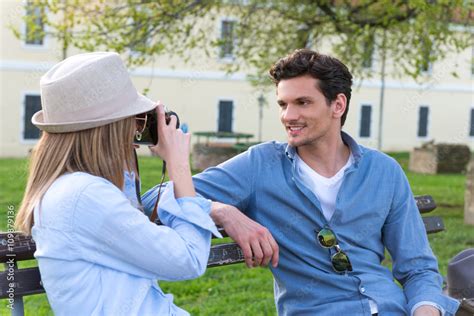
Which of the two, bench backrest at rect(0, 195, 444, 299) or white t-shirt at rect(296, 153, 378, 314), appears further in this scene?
white t-shirt at rect(296, 153, 378, 314)

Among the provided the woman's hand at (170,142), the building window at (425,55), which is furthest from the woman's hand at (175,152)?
the building window at (425,55)

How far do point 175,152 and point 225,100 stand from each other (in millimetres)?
28502

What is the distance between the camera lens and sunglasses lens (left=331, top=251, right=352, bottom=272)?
2.94 m

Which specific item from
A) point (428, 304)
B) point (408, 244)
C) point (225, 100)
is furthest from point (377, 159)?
point (225, 100)

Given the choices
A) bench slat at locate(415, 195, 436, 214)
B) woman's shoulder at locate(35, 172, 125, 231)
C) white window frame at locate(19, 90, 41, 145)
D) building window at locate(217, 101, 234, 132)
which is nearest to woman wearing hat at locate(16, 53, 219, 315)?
woman's shoulder at locate(35, 172, 125, 231)

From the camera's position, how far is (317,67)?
2963 mm

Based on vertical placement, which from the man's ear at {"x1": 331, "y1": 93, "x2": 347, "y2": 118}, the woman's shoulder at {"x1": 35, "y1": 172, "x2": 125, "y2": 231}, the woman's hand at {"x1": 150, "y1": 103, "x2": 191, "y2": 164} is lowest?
the woman's shoulder at {"x1": 35, "y1": 172, "x2": 125, "y2": 231}

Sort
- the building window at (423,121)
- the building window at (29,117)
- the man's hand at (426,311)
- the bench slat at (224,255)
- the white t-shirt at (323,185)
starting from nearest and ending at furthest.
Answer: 1. the man's hand at (426,311)
2. the white t-shirt at (323,185)
3. the bench slat at (224,255)
4. the building window at (29,117)
5. the building window at (423,121)

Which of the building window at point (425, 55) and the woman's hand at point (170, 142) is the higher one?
the building window at point (425, 55)

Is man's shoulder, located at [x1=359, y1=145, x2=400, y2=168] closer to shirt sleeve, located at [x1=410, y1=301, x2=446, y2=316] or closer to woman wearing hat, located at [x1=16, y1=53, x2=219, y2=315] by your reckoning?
shirt sleeve, located at [x1=410, y1=301, x2=446, y2=316]

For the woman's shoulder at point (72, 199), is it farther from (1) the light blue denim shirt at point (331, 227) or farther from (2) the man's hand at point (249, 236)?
(1) the light blue denim shirt at point (331, 227)

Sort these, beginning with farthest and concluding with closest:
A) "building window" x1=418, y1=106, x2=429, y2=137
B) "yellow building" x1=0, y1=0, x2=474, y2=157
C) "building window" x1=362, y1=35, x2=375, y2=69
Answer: "building window" x1=418, y1=106, x2=429, y2=137 < "yellow building" x1=0, y1=0, x2=474, y2=157 < "building window" x1=362, y1=35, x2=375, y2=69

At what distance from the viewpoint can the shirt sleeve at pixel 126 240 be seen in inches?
83.7

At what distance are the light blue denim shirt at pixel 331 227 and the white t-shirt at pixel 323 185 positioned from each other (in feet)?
0.15
